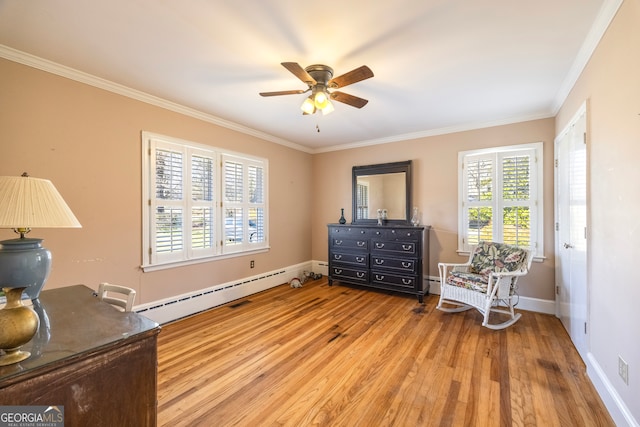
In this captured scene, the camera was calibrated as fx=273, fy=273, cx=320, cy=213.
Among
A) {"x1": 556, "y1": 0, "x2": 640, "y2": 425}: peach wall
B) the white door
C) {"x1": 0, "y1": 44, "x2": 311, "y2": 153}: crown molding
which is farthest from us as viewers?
the white door

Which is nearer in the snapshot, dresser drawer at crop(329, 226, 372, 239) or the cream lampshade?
the cream lampshade

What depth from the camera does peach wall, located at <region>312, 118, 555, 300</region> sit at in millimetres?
3342

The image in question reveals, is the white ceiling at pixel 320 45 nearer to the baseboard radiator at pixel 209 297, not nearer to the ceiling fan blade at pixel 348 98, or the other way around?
the ceiling fan blade at pixel 348 98

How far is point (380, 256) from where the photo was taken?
4062 millimetres

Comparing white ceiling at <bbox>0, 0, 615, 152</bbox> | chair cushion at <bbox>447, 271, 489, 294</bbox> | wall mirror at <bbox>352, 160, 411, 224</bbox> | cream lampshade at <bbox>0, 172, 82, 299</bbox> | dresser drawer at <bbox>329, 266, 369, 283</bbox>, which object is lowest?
dresser drawer at <bbox>329, 266, 369, 283</bbox>

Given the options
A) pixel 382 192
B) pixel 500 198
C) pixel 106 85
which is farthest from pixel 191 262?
pixel 500 198

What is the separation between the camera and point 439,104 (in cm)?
310

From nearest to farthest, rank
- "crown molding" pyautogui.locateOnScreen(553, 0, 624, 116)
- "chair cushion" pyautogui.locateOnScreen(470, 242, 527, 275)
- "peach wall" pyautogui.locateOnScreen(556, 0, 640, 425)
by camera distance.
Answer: "peach wall" pyautogui.locateOnScreen(556, 0, 640, 425) → "crown molding" pyautogui.locateOnScreen(553, 0, 624, 116) → "chair cushion" pyautogui.locateOnScreen(470, 242, 527, 275)

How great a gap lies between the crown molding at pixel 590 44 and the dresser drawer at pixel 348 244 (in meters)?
2.79

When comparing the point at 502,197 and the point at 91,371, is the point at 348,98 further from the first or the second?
the point at 502,197

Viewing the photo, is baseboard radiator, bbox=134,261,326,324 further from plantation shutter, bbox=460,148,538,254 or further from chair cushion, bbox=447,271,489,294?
plantation shutter, bbox=460,148,538,254

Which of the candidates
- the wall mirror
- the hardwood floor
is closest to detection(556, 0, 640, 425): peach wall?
the hardwood floor

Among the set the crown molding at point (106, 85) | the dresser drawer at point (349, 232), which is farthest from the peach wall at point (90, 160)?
the dresser drawer at point (349, 232)

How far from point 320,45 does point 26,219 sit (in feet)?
6.40
